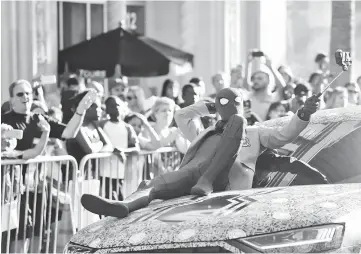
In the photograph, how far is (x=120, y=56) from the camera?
15.1 m

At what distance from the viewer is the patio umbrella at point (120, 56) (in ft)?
50.0

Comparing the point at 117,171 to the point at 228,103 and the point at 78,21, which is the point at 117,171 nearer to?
the point at 228,103

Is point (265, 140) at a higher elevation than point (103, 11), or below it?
below

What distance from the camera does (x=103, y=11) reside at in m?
20.9

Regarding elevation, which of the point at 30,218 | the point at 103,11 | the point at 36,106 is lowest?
the point at 30,218

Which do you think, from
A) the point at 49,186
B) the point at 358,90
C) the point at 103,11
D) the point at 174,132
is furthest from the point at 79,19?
the point at 49,186

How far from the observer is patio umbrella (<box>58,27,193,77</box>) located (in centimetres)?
1525

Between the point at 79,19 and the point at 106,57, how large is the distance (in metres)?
5.44

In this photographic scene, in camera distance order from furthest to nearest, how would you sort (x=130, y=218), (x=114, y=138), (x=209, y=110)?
(x=114, y=138) < (x=209, y=110) < (x=130, y=218)

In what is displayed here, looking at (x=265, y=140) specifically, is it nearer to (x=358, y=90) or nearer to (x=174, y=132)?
(x=174, y=132)

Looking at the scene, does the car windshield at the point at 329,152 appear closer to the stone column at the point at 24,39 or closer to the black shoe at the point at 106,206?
the black shoe at the point at 106,206

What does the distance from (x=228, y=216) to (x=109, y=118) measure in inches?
207

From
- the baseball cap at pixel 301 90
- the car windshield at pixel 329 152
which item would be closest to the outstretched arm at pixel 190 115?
the car windshield at pixel 329 152

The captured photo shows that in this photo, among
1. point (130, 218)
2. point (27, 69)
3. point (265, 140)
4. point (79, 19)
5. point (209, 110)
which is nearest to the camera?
point (130, 218)
